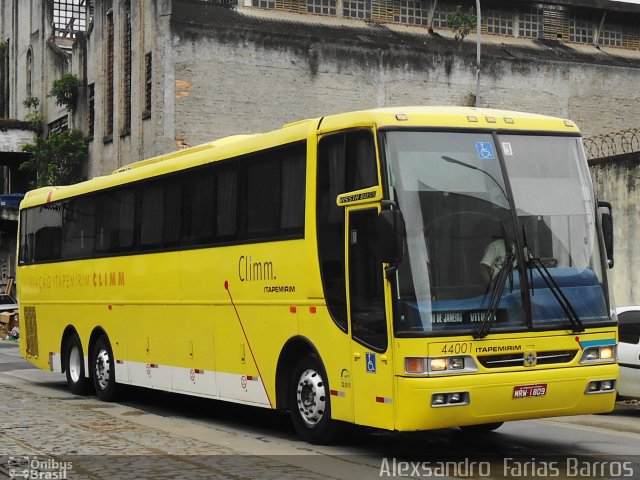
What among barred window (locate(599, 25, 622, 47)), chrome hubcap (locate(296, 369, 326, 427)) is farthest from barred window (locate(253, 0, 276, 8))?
chrome hubcap (locate(296, 369, 326, 427))

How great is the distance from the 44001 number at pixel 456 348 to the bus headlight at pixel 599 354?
1.33 meters

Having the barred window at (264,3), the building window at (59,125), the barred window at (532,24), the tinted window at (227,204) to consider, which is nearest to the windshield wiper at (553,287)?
the tinted window at (227,204)

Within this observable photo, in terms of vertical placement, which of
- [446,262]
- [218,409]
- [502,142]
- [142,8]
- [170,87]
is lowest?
[218,409]

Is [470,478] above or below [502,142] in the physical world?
below

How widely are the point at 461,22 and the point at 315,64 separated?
7.24 m

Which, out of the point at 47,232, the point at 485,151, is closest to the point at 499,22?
the point at 47,232

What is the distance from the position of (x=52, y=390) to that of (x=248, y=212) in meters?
7.87

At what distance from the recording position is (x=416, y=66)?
130 feet

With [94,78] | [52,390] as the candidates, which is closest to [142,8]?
[94,78]

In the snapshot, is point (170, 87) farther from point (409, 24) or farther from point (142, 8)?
point (409, 24)

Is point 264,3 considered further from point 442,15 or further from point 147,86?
point 442,15

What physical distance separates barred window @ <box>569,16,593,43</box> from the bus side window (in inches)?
1413

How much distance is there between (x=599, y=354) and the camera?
1121 centimetres

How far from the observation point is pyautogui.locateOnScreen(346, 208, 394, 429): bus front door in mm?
10672
